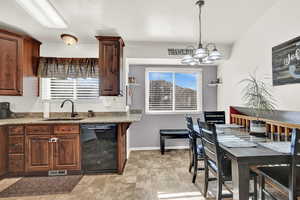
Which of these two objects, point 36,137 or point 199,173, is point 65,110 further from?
point 199,173

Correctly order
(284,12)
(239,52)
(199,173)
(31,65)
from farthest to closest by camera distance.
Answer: (239,52) < (31,65) < (199,173) < (284,12)

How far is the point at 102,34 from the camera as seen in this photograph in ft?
10.9

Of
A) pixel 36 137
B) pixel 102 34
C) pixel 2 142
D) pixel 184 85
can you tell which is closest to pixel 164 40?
pixel 102 34

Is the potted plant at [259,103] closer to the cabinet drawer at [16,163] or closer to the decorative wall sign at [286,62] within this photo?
the decorative wall sign at [286,62]

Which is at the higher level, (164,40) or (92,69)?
(164,40)

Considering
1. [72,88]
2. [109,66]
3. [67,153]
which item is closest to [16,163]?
[67,153]

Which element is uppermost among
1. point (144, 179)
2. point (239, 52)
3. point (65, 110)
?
point (239, 52)

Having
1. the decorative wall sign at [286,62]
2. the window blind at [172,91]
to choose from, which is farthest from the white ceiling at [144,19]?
the window blind at [172,91]

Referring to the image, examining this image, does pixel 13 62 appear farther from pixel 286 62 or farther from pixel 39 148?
pixel 286 62

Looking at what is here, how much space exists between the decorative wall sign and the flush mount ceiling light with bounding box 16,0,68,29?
330 centimetres

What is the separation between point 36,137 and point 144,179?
1.88m

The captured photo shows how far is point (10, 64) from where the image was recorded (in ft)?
9.77

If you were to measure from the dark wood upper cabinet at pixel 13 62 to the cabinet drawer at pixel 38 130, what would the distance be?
28.2 inches

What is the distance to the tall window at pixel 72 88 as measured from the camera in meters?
3.63
